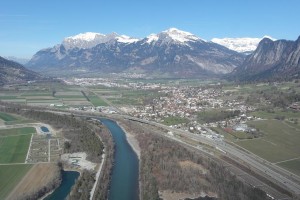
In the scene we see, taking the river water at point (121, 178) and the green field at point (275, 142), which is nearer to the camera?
the river water at point (121, 178)

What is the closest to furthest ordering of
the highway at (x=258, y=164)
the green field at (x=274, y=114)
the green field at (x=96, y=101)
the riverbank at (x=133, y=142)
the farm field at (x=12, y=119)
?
1. the highway at (x=258, y=164)
2. the riverbank at (x=133, y=142)
3. the farm field at (x=12, y=119)
4. the green field at (x=274, y=114)
5. the green field at (x=96, y=101)

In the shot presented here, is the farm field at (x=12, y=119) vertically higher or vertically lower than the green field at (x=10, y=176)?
higher

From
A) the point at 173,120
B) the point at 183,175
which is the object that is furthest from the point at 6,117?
the point at 183,175

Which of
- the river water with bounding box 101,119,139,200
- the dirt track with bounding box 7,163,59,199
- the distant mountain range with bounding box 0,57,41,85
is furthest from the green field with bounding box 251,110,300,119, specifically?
the distant mountain range with bounding box 0,57,41,85

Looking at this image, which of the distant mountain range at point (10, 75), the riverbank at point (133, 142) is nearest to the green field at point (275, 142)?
the riverbank at point (133, 142)

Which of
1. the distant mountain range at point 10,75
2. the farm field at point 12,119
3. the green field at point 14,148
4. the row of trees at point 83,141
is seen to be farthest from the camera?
the distant mountain range at point 10,75

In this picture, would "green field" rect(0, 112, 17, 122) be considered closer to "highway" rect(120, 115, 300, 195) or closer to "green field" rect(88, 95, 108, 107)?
"green field" rect(88, 95, 108, 107)

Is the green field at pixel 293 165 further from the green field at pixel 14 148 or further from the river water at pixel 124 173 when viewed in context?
the green field at pixel 14 148
